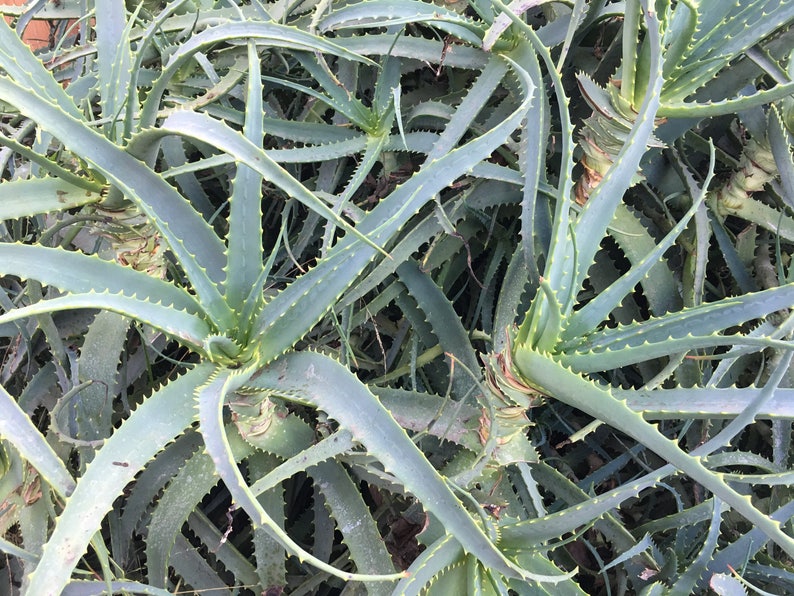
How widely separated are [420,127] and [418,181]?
311 millimetres

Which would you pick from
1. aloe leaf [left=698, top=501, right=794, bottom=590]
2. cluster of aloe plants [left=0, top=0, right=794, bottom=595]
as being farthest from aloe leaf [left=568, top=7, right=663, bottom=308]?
aloe leaf [left=698, top=501, right=794, bottom=590]

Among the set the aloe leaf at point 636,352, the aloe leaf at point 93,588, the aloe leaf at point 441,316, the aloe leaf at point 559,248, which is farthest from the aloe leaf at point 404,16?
the aloe leaf at point 93,588

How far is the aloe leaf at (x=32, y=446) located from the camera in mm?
398

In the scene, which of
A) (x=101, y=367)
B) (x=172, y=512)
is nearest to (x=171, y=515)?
(x=172, y=512)

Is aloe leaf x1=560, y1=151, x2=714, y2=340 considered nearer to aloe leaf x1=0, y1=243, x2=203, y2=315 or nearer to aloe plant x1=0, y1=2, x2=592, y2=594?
aloe plant x1=0, y1=2, x2=592, y2=594

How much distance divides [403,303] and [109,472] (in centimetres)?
35

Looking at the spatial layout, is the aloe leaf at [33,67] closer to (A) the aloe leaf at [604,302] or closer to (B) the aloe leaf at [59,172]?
(B) the aloe leaf at [59,172]

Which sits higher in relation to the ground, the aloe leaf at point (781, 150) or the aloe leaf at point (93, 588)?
the aloe leaf at point (781, 150)

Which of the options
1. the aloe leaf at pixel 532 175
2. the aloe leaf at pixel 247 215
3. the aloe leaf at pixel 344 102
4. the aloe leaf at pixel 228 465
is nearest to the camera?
the aloe leaf at pixel 228 465

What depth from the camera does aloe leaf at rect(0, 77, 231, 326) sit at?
16.4 inches

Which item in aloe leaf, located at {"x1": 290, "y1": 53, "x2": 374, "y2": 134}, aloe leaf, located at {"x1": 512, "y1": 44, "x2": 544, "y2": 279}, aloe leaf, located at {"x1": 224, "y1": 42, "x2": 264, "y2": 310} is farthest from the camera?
aloe leaf, located at {"x1": 290, "y1": 53, "x2": 374, "y2": 134}

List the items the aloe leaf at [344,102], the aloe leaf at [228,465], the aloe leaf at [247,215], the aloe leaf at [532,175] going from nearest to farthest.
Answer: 1. the aloe leaf at [228,465]
2. the aloe leaf at [247,215]
3. the aloe leaf at [532,175]
4. the aloe leaf at [344,102]

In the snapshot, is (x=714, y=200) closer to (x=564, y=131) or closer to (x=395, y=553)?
(x=564, y=131)

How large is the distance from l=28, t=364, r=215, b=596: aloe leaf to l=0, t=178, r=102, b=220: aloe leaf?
0.22 meters
